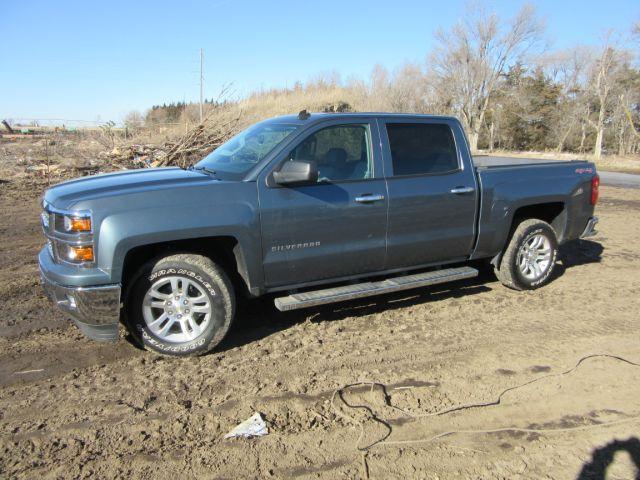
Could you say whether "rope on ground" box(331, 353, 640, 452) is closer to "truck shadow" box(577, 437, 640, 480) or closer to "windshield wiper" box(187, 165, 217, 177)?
"truck shadow" box(577, 437, 640, 480)

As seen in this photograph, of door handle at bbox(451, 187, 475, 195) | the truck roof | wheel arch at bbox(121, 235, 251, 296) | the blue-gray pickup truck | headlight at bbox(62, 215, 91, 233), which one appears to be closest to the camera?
headlight at bbox(62, 215, 91, 233)

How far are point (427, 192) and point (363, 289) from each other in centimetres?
116

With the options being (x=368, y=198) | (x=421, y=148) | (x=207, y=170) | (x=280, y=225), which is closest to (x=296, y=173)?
(x=280, y=225)

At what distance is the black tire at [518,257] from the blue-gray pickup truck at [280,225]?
0.07 feet

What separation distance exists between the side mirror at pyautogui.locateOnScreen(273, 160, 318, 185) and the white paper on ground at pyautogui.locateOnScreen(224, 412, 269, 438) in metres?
1.88

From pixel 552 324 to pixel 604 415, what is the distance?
1.61m

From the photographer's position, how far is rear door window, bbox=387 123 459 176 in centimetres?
495

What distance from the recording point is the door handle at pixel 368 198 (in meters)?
4.59

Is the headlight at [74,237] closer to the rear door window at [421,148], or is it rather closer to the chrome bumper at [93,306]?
the chrome bumper at [93,306]

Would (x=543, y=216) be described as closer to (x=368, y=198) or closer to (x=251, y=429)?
(x=368, y=198)

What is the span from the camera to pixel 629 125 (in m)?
36.2

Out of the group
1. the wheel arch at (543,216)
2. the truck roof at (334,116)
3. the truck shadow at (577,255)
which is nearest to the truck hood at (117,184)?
the truck roof at (334,116)

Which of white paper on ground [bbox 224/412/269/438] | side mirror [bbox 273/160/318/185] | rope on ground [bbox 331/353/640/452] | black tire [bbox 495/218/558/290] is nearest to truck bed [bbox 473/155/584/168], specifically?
black tire [bbox 495/218/558/290]

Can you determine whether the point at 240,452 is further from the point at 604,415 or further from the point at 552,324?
the point at 552,324
